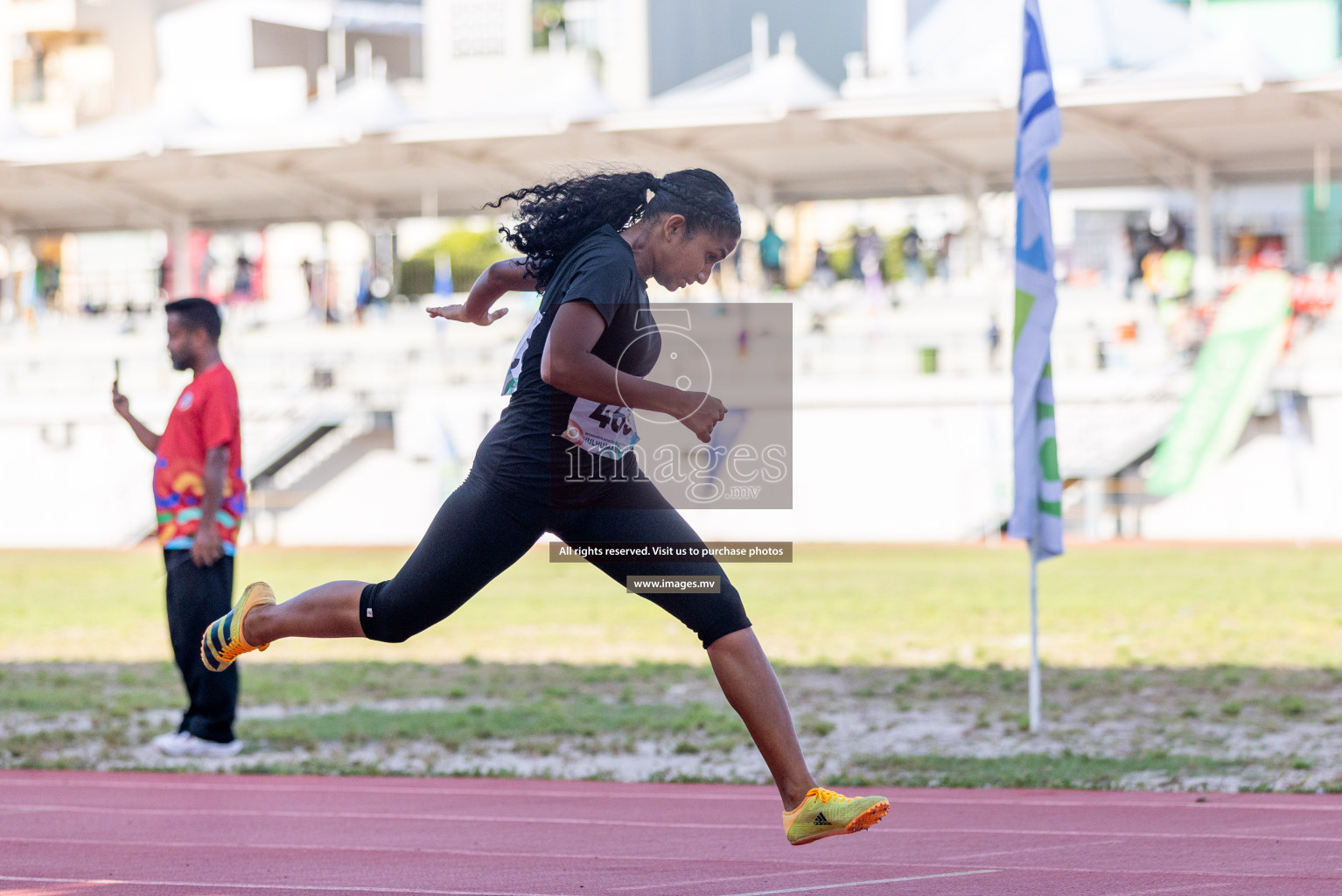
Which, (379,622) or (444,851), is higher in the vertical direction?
(379,622)

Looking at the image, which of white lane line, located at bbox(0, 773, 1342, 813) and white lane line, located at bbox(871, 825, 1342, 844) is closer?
white lane line, located at bbox(871, 825, 1342, 844)

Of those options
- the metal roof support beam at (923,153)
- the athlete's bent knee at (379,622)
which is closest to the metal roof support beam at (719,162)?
the metal roof support beam at (923,153)

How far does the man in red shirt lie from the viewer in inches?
299

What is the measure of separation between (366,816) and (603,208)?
2947mm

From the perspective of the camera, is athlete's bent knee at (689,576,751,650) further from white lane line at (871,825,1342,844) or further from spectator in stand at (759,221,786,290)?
spectator in stand at (759,221,786,290)

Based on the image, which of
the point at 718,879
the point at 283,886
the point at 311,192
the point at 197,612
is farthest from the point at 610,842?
the point at 311,192

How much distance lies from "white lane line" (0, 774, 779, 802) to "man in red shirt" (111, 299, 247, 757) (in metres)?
0.61

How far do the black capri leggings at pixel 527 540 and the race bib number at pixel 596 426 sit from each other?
4.4 inches

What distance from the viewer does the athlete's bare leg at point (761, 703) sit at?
4590 millimetres

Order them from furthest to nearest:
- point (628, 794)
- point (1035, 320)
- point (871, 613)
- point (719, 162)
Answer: point (719, 162), point (871, 613), point (1035, 320), point (628, 794)

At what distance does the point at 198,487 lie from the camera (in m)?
7.68

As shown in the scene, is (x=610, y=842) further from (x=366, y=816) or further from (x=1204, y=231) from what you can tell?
(x=1204, y=231)

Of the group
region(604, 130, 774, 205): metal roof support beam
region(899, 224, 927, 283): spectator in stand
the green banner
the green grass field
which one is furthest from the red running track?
region(604, 130, 774, 205): metal roof support beam

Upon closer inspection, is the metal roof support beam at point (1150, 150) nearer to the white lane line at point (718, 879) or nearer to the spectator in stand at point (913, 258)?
the spectator in stand at point (913, 258)
